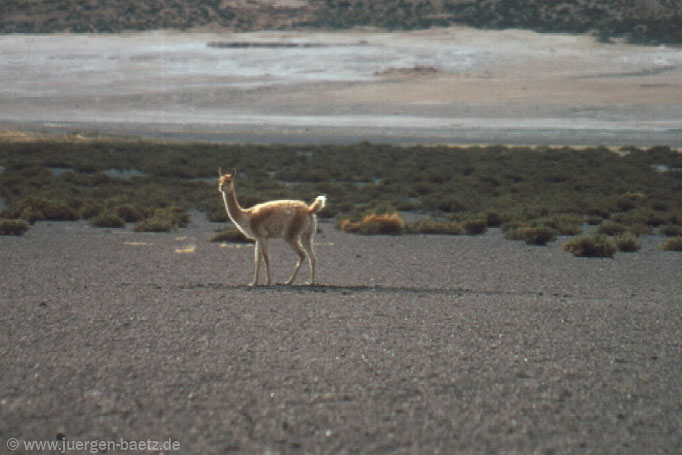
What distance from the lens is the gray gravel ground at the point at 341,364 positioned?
5000mm

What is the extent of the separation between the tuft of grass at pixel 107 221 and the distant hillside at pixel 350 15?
70126mm

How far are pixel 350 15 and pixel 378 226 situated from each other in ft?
246

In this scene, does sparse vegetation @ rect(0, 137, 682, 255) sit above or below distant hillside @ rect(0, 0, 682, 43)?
below

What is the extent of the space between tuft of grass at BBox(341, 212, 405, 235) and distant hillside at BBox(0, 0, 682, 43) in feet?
229

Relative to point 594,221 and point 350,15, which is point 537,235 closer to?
point 594,221

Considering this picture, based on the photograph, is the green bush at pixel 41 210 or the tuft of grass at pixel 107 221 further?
the green bush at pixel 41 210

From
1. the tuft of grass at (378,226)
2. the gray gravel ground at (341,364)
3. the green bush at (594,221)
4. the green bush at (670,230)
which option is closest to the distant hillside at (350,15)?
the green bush at (594,221)

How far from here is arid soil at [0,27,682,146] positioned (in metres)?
70.2

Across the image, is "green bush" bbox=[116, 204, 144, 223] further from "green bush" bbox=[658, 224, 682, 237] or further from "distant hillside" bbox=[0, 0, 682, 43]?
"distant hillside" bbox=[0, 0, 682, 43]

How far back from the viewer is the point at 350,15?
89500mm

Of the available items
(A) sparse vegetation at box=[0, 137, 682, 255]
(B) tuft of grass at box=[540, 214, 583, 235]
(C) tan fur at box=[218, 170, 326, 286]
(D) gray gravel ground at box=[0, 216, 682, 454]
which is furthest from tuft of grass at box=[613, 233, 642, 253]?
(C) tan fur at box=[218, 170, 326, 286]

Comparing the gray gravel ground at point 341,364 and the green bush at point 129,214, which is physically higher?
the gray gravel ground at point 341,364

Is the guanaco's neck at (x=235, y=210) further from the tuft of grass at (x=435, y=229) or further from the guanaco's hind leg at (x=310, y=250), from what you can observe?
the tuft of grass at (x=435, y=229)

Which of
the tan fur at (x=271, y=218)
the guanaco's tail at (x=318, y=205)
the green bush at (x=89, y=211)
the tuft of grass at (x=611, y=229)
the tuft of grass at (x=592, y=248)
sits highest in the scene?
the guanaco's tail at (x=318, y=205)
